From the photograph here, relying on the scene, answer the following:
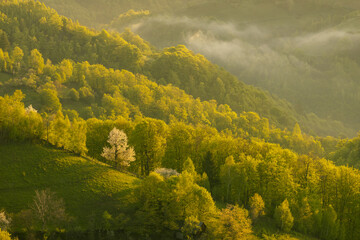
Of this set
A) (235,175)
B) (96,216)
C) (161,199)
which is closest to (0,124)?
(96,216)

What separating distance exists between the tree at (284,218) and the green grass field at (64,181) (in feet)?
139

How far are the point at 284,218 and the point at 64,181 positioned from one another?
62302mm

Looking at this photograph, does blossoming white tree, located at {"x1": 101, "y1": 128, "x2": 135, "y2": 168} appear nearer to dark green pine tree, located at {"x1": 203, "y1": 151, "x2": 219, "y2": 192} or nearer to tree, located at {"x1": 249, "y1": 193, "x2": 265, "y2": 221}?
dark green pine tree, located at {"x1": 203, "y1": 151, "x2": 219, "y2": 192}

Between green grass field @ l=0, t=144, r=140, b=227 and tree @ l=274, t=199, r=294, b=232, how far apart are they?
42436 mm

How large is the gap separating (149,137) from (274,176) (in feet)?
143

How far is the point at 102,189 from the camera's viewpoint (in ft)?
275

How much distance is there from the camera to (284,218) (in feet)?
285

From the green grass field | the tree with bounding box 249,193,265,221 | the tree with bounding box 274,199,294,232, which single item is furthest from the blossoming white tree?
the tree with bounding box 274,199,294,232

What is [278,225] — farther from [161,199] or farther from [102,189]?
[102,189]

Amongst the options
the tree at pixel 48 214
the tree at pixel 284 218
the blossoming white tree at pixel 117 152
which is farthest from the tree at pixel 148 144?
the tree at pixel 284 218

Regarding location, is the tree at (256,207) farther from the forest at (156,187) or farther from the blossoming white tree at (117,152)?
the blossoming white tree at (117,152)

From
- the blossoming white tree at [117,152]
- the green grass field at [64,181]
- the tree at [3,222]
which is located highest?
the blossoming white tree at [117,152]

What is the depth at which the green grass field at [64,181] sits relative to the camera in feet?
247

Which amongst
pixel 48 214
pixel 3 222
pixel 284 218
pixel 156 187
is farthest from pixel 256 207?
pixel 3 222
